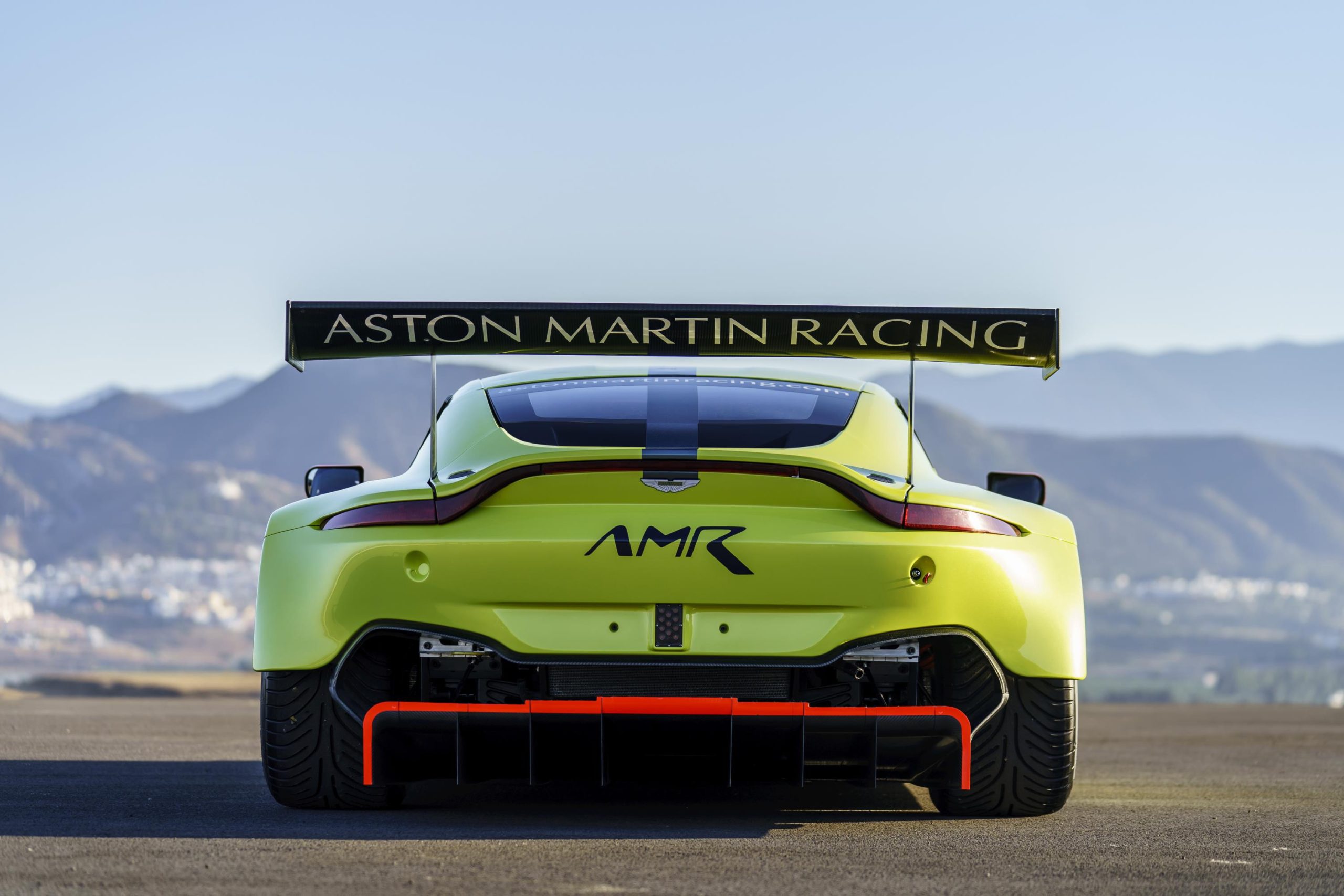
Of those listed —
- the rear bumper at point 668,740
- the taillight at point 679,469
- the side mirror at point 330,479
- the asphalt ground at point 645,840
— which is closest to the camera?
the asphalt ground at point 645,840

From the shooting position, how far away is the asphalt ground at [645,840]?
3.59m

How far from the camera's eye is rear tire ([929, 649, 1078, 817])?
460 cm

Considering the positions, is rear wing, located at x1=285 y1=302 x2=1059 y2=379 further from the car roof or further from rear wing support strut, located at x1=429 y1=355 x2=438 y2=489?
the car roof

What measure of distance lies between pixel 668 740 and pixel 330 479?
6.14 feet

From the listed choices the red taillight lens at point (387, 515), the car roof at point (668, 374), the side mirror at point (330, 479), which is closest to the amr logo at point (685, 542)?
the red taillight lens at point (387, 515)

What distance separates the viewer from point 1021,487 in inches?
211

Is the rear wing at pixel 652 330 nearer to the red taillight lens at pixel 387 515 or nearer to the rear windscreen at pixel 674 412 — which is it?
the rear windscreen at pixel 674 412

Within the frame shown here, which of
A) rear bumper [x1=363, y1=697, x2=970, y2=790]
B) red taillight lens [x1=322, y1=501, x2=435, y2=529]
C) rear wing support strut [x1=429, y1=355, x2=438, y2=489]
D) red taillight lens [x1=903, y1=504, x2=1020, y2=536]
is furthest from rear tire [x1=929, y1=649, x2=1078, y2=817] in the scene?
red taillight lens [x1=322, y1=501, x2=435, y2=529]

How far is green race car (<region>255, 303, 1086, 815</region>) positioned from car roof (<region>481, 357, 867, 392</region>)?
71 centimetres

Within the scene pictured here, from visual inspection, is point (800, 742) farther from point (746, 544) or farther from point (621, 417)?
point (621, 417)

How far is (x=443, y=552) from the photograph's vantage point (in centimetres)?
438

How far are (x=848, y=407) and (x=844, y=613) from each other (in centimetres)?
105

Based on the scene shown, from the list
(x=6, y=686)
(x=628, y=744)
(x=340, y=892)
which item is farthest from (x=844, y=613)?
(x=6, y=686)

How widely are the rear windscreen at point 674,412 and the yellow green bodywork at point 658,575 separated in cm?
26
